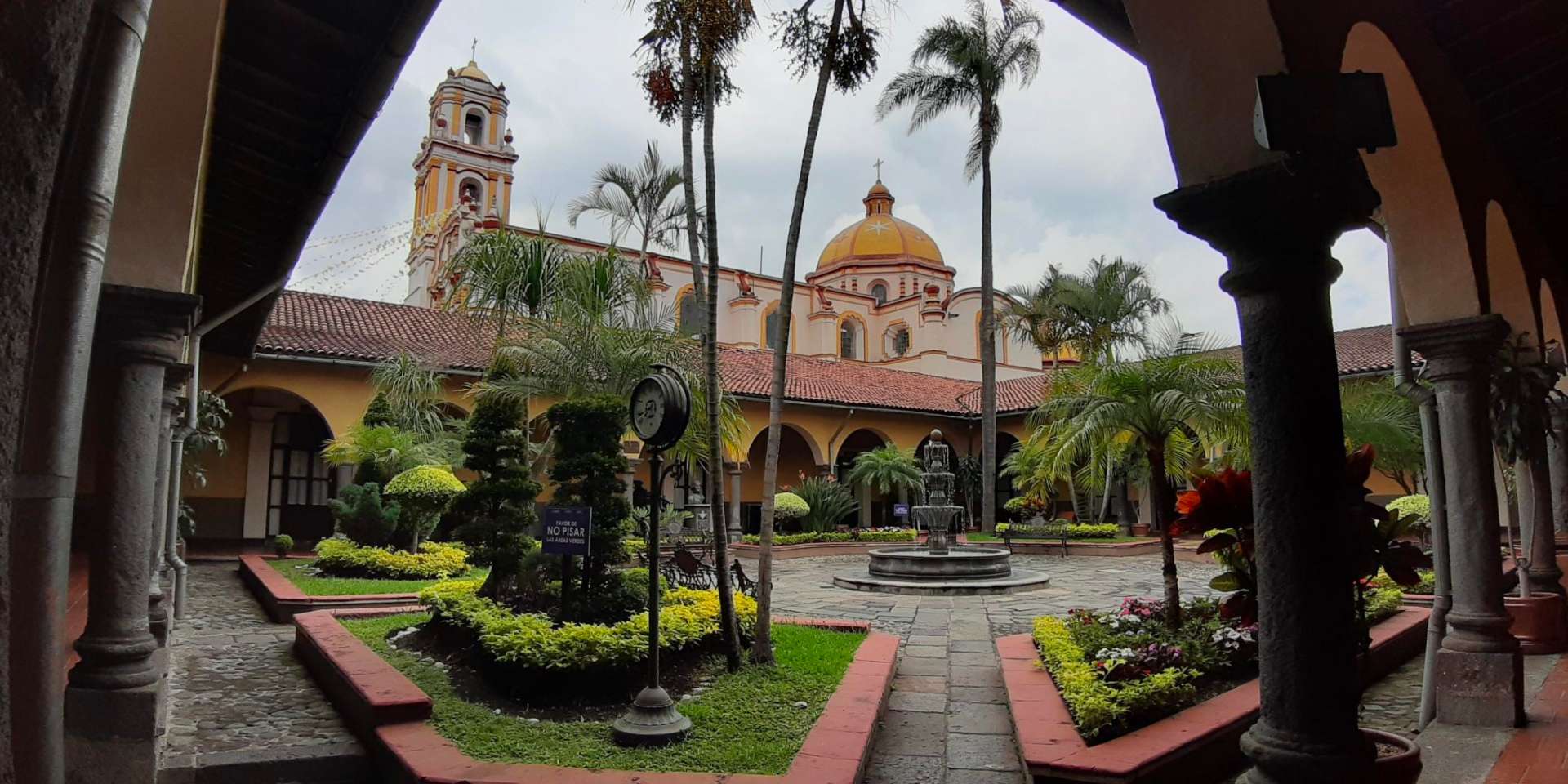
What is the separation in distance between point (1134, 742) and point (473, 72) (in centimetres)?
3133

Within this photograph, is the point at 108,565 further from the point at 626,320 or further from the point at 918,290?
the point at 918,290

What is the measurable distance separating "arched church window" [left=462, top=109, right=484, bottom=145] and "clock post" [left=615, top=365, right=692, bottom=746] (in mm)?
27406

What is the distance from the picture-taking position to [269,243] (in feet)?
26.3

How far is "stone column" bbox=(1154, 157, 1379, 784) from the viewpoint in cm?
283

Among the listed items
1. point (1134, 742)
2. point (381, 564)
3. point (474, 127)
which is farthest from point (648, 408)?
point (474, 127)

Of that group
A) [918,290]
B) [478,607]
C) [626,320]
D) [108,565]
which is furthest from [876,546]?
[918,290]

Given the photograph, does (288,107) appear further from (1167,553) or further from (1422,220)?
(1422,220)

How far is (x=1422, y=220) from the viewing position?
561 centimetres

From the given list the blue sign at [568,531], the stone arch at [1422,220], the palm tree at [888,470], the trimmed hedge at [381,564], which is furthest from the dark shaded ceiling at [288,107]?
the palm tree at [888,470]

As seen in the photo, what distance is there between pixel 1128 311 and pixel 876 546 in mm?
10813

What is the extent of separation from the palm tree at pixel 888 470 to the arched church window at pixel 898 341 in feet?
50.0

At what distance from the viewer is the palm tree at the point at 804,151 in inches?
249

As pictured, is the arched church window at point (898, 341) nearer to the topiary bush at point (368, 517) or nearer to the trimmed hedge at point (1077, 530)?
the trimmed hedge at point (1077, 530)

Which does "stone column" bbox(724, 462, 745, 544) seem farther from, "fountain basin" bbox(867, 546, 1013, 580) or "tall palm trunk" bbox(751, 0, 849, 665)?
"tall palm trunk" bbox(751, 0, 849, 665)
